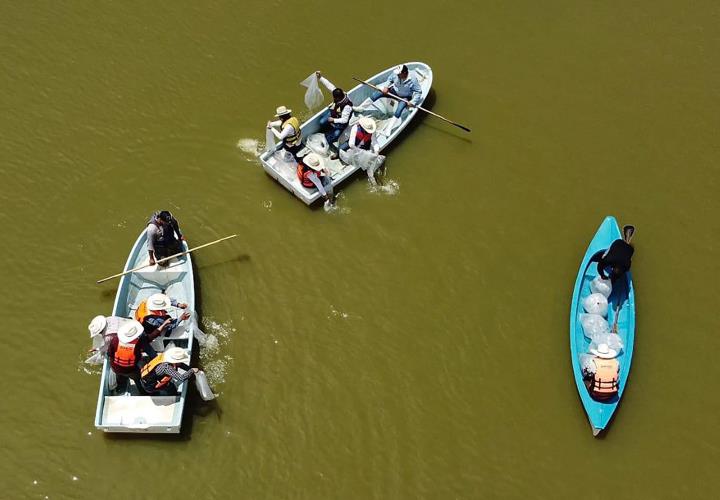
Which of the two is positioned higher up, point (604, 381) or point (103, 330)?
point (103, 330)

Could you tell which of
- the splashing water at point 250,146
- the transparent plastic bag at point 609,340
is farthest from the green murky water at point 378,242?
the transparent plastic bag at point 609,340

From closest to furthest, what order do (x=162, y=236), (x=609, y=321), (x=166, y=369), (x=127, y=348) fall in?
(x=127, y=348) → (x=166, y=369) → (x=162, y=236) → (x=609, y=321)

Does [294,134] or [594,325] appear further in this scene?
[294,134]

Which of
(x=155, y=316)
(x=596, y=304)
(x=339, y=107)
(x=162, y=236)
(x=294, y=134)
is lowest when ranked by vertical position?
(x=155, y=316)

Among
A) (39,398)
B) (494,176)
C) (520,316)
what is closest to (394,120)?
(494,176)

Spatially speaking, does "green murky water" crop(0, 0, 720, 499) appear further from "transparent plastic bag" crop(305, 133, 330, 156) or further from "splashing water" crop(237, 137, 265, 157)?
"transparent plastic bag" crop(305, 133, 330, 156)

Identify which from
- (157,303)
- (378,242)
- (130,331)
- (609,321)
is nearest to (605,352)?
(609,321)

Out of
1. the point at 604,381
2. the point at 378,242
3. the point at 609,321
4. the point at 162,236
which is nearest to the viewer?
the point at 604,381

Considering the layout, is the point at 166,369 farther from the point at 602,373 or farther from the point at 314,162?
the point at 602,373
